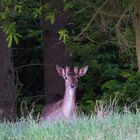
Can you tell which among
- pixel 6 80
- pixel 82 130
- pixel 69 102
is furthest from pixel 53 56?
pixel 82 130

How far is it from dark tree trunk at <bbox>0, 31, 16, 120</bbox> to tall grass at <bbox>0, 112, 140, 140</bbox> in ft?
16.6

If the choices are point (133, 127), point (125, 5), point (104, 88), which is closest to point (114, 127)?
point (133, 127)

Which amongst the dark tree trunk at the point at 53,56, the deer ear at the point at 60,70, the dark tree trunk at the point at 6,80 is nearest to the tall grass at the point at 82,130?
the deer ear at the point at 60,70

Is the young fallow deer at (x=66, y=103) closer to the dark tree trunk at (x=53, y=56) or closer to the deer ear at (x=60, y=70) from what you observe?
the deer ear at (x=60, y=70)

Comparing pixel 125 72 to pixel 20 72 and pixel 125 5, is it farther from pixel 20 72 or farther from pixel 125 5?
pixel 125 5

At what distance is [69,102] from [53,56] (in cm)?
197

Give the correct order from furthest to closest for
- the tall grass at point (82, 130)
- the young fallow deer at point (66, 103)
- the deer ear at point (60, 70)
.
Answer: the deer ear at point (60, 70) < the young fallow deer at point (66, 103) < the tall grass at point (82, 130)

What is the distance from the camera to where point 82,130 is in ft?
28.6

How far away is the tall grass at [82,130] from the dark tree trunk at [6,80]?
505cm

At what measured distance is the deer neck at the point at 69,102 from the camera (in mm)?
13409

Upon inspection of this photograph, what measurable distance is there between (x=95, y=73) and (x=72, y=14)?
4235mm

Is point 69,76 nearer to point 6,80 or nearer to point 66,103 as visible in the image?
point 66,103

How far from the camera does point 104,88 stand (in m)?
17.0

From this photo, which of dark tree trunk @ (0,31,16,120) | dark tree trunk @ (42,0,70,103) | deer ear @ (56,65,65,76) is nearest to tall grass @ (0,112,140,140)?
deer ear @ (56,65,65,76)
